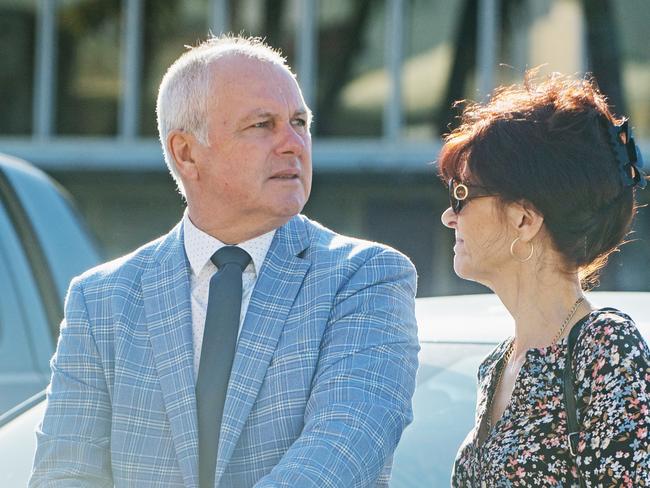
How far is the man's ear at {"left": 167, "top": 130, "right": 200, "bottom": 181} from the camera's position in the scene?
2834 millimetres

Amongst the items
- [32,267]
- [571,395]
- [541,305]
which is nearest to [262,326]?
[541,305]

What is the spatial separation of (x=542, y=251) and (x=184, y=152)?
83 cm

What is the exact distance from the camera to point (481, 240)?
2553mm

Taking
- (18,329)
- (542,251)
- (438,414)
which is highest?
(542,251)

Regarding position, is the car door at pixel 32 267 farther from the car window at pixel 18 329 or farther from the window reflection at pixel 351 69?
the window reflection at pixel 351 69

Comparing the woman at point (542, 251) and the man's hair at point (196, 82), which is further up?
the man's hair at point (196, 82)

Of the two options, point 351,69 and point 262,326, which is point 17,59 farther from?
point 262,326

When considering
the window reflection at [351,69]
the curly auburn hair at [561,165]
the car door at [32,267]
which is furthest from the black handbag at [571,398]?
the window reflection at [351,69]

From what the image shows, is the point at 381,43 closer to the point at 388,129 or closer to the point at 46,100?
the point at 388,129

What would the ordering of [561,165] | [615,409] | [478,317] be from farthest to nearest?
[478,317] < [561,165] < [615,409]

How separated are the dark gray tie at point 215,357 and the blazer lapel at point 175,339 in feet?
0.08

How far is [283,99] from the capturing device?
9.01 feet

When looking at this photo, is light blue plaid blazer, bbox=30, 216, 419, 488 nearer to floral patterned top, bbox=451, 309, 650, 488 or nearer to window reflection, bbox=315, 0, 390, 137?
floral patterned top, bbox=451, 309, 650, 488

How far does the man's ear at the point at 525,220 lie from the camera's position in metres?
2.47
